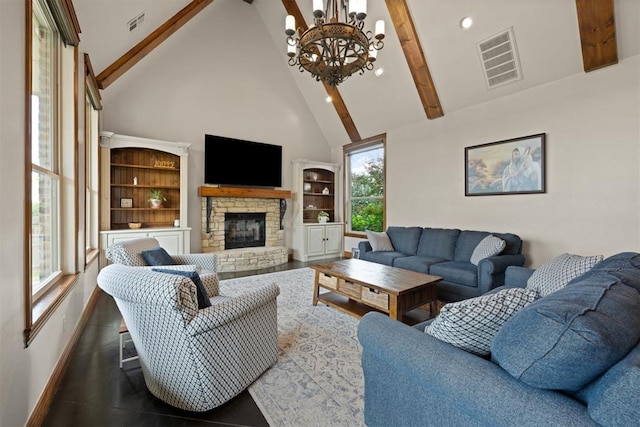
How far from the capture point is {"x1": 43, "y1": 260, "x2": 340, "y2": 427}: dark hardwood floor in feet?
5.21

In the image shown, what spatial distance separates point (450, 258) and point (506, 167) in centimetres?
162

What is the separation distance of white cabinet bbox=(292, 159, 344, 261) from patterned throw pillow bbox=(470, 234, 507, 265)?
3.50m

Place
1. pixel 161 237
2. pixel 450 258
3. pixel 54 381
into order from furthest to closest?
1. pixel 161 237
2. pixel 450 258
3. pixel 54 381

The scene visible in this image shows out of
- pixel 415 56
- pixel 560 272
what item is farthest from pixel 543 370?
pixel 415 56

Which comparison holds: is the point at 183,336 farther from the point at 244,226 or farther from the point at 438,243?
the point at 244,226

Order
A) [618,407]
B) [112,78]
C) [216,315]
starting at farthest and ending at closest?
[112,78], [216,315], [618,407]

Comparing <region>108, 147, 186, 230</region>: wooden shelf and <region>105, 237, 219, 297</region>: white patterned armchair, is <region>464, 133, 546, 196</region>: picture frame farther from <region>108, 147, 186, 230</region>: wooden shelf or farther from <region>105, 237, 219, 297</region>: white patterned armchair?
<region>108, 147, 186, 230</region>: wooden shelf

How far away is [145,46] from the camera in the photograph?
3.91 meters

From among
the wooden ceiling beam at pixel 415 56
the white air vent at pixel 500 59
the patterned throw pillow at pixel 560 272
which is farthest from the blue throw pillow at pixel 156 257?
the white air vent at pixel 500 59

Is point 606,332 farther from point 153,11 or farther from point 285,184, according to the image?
point 285,184

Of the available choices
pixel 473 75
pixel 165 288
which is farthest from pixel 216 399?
pixel 473 75

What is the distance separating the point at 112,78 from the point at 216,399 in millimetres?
4437

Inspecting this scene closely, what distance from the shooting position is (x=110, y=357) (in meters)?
2.24

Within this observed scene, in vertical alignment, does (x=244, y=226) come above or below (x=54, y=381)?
above
